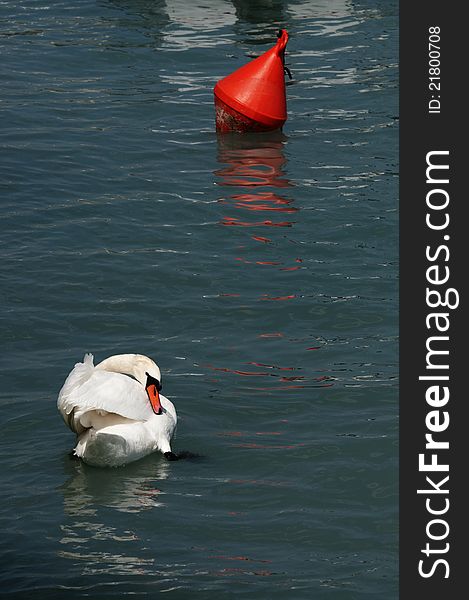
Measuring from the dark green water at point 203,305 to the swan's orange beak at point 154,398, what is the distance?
1.36 ft

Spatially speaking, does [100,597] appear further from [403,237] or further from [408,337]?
[403,237]

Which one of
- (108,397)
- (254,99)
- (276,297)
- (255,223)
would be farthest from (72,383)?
(254,99)

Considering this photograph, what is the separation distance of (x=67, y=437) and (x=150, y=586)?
2.45m

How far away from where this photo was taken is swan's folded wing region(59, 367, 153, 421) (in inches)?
379

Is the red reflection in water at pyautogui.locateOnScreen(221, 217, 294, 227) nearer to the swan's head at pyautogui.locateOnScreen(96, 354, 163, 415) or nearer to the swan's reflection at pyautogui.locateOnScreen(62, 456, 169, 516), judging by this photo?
the swan's head at pyautogui.locateOnScreen(96, 354, 163, 415)

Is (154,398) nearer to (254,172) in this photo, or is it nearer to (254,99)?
(254,172)

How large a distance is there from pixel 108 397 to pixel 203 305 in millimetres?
3238

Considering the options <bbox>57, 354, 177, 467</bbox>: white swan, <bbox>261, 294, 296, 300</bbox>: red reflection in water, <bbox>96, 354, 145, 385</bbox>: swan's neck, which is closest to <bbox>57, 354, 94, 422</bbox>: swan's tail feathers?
<bbox>57, 354, 177, 467</bbox>: white swan

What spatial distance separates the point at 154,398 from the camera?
32.8 ft

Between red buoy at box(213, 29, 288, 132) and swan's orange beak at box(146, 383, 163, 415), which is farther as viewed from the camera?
red buoy at box(213, 29, 288, 132)

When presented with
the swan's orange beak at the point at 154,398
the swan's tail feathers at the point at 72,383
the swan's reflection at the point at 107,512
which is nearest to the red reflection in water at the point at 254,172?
the swan's orange beak at the point at 154,398

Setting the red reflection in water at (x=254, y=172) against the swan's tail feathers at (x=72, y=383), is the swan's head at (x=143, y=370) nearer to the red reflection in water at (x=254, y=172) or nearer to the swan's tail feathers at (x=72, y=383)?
the swan's tail feathers at (x=72, y=383)

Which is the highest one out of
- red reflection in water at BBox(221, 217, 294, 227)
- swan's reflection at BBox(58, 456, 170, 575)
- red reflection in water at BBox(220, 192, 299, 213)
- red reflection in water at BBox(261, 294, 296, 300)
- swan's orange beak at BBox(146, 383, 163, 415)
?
red reflection in water at BBox(220, 192, 299, 213)

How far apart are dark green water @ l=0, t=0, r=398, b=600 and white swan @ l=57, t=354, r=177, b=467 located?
18 centimetres
